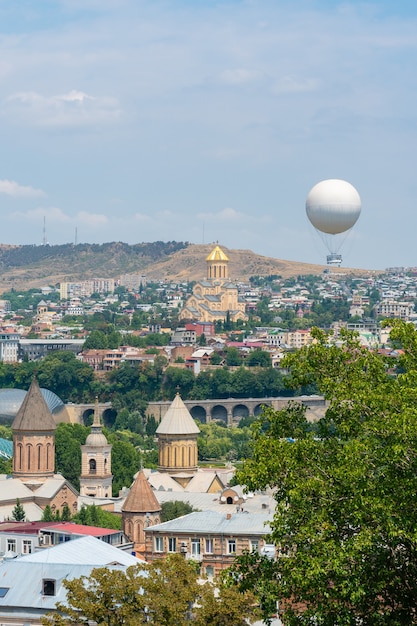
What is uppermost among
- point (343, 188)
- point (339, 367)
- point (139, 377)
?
point (343, 188)

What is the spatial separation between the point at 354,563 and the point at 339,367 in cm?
349

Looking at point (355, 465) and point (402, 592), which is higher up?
point (355, 465)

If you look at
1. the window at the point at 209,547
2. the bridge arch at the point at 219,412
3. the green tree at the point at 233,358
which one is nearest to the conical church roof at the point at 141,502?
the window at the point at 209,547

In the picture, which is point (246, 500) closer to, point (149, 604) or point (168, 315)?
point (149, 604)

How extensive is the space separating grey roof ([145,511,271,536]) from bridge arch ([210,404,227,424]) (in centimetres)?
7243

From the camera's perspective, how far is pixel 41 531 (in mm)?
47781

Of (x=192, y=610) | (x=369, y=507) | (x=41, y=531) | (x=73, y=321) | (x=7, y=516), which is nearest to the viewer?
(x=369, y=507)

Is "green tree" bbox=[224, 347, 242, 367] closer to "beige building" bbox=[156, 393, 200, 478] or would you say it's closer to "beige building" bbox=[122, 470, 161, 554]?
"beige building" bbox=[156, 393, 200, 478]

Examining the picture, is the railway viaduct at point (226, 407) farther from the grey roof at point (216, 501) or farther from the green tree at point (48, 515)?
the green tree at point (48, 515)

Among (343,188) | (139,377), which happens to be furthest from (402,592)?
(139,377)

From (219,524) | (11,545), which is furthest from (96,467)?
(219,524)

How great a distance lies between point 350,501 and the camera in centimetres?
2394

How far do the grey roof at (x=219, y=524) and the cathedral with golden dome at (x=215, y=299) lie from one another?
413ft

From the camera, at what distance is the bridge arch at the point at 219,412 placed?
122 meters
